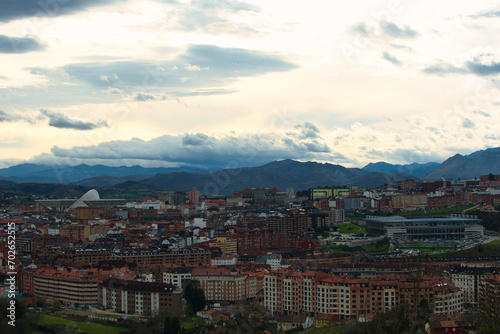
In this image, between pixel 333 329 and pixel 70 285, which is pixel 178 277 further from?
pixel 333 329

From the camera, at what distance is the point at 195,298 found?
72.7 feet

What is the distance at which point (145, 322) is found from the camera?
19.2 meters

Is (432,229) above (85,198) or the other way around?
the other way around

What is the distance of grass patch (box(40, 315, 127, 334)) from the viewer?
1781 centimetres

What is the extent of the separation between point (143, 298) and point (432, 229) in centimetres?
2548

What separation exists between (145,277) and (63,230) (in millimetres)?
20587

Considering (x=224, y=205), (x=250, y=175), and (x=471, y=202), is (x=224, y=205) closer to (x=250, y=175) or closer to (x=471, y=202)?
(x=471, y=202)

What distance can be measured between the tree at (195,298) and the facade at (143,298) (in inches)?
12.6

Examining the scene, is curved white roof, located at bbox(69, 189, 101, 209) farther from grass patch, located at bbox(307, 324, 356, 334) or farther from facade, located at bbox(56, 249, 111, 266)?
grass patch, located at bbox(307, 324, 356, 334)

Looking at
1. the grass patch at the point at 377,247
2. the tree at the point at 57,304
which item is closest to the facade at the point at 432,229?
the grass patch at the point at 377,247

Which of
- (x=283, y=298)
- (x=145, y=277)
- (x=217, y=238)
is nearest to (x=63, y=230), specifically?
(x=217, y=238)

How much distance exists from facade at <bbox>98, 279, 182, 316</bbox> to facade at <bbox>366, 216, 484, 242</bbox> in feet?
72.1

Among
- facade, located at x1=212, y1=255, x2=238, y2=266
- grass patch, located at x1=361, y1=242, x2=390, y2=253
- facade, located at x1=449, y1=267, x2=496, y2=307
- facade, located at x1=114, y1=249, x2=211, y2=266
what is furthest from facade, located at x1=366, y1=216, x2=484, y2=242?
facade, located at x1=449, y1=267, x2=496, y2=307

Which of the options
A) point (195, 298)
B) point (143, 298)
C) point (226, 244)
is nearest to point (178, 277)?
point (195, 298)
